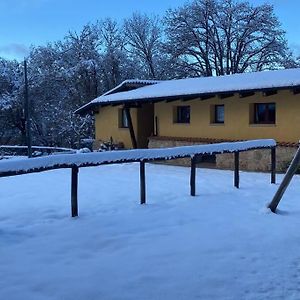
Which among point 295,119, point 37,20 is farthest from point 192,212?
point 37,20

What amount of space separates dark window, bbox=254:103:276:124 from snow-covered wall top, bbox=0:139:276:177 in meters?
6.60

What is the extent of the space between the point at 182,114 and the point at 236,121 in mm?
3145

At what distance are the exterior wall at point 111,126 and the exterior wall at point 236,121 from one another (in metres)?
1.92

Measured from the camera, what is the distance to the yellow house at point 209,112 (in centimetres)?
1482

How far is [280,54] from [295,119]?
2181 centimetres

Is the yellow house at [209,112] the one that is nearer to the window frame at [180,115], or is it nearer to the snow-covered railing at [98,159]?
the window frame at [180,115]

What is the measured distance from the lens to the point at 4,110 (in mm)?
29594

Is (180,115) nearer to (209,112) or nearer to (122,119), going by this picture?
(209,112)

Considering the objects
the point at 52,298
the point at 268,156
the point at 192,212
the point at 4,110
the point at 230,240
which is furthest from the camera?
the point at 4,110

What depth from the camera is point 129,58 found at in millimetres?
35500

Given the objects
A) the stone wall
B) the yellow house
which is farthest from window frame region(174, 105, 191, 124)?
the stone wall

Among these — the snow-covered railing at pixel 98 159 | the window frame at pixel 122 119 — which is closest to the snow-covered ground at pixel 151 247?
the snow-covered railing at pixel 98 159

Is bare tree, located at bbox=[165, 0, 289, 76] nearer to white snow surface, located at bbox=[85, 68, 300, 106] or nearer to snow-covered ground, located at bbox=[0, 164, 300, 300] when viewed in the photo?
white snow surface, located at bbox=[85, 68, 300, 106]

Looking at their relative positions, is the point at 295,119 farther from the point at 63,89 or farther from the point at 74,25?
the point at 74,25
